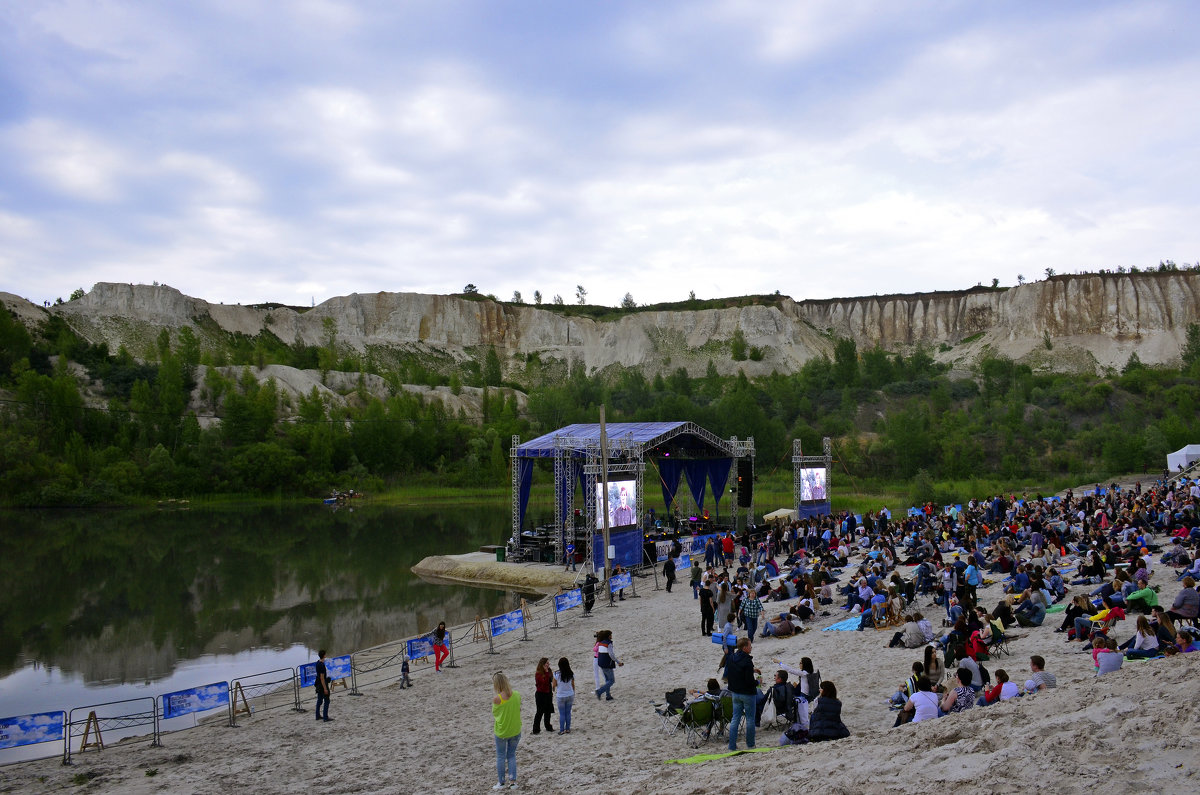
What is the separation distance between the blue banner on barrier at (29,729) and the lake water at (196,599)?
6.19 feet

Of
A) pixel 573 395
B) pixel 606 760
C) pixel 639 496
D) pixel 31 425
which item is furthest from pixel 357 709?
pixel 573 395

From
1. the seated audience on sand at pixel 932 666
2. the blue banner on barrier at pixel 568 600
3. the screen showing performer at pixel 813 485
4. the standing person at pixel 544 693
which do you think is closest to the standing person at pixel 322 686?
the standing person at pixel 544 693

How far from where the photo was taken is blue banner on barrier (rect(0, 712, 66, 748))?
380 inches

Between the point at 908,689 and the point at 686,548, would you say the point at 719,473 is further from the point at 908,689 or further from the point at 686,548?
the point at 908,689

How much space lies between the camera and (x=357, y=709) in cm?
1214

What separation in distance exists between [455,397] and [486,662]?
79.3m

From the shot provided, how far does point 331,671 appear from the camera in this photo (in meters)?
13.2

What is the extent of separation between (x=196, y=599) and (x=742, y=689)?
21.7 m

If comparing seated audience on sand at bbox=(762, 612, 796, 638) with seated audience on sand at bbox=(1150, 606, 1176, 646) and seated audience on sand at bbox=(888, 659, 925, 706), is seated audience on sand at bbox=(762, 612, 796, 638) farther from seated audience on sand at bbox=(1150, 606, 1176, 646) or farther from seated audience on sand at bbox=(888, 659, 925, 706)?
seated audience on sand at bbox=(1150, 606, 1176, 646)

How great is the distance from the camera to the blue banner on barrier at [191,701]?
35.7ft

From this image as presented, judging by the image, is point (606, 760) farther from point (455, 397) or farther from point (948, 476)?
point (455, 397)

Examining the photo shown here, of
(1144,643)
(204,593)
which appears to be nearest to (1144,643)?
(1144,643)

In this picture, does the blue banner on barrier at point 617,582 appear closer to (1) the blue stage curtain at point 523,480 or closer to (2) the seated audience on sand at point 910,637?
(1) the blue stage curtain at point 523,480

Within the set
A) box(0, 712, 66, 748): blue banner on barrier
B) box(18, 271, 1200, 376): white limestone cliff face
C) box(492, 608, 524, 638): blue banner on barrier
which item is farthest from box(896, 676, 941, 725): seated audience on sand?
box(18, 271, 1200, 376): white limestone cliff face
